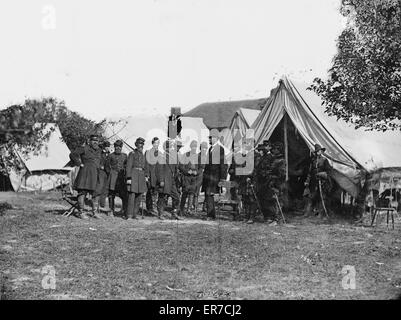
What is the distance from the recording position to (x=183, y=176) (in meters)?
13.4

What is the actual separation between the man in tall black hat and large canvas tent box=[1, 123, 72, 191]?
15.7 m

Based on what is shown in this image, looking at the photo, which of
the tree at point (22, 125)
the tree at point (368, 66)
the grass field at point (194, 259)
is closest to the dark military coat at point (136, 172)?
the grass field at point (194, 259)

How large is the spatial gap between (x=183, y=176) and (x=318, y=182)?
3.50m

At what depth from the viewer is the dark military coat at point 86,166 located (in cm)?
1142

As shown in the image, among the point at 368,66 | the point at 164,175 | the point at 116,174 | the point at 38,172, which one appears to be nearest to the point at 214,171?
the point at 164,175

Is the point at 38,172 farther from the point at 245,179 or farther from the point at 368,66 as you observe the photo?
the point at 368,66

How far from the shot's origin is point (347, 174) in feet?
39.5

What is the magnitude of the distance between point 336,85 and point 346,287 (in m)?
6.95

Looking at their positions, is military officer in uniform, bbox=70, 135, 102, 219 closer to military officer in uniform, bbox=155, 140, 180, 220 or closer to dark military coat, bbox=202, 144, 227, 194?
military officer in uniform, bbox=155, 140, 180, 220

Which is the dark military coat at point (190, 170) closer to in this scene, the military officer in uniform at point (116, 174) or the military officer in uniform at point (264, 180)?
the military officer in uniform at point (116, 174)

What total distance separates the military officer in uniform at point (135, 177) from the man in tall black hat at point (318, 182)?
4.11 metres

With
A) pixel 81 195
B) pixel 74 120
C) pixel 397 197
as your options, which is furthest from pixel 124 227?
pixel 74 120

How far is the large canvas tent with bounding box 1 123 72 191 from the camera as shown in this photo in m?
25.5

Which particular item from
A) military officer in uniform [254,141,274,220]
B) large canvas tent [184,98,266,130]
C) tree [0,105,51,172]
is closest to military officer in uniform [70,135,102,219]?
military officer in uniform [254,141,274,220]
